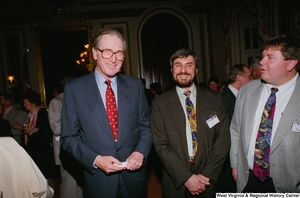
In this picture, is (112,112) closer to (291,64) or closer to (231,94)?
(291,64)

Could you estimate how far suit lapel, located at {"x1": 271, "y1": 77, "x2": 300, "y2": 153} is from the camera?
1.76 meters

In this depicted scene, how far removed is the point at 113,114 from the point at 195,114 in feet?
2.55

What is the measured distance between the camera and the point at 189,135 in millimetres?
2096

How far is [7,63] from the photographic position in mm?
8672

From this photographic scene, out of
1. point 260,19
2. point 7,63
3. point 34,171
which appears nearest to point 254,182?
point 34,171

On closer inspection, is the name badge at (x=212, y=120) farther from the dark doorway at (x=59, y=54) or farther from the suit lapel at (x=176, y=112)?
the dark doorway at (x=59, y=54)

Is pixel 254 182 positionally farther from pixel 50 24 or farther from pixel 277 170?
pixel 50 24

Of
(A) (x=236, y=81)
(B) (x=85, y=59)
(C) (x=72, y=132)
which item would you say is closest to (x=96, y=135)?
(C) (x=72, y=132)

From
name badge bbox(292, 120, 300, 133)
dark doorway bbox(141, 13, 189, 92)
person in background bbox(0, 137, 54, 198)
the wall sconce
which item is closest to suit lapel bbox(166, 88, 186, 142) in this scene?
name badge bbox(292, 120, 300, 133)

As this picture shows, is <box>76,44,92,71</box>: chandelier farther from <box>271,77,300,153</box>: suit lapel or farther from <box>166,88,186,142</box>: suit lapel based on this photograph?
<box>271,77,300,153</box>: suit lapel

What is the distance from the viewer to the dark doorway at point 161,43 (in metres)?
9.06

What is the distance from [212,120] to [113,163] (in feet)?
3.18

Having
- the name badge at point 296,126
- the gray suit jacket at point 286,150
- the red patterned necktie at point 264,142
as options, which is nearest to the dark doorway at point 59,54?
the red patterned necktie at point 264,142

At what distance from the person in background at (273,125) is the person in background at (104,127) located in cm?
88
